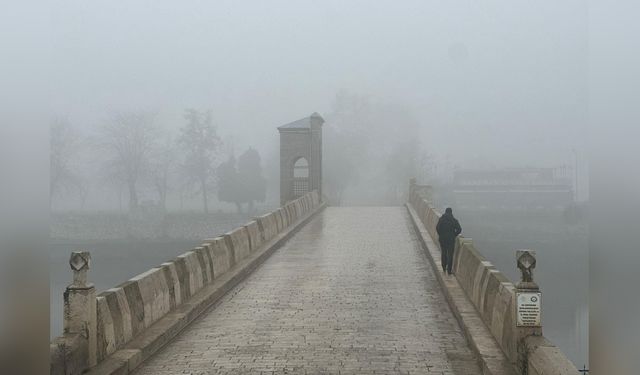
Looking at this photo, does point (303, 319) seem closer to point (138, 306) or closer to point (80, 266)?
point (138, 306)

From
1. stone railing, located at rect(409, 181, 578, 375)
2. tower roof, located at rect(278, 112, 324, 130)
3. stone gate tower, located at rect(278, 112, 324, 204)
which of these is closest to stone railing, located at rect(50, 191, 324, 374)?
stone railing, located at rect(409, 181, 578, 375)

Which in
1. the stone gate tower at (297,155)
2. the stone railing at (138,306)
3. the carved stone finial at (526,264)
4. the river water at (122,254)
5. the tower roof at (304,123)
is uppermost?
the tower roof at (304,123)

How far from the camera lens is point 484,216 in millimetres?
92938

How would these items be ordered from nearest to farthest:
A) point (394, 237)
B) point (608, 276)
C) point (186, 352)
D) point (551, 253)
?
point (608, 276)
point (186, 352)
point (394, 237)
point (551, 253)

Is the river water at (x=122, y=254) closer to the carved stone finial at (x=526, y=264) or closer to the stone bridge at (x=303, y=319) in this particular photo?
the stone bridge at (x=303, y=319)

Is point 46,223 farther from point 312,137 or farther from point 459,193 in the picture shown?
point 459,193

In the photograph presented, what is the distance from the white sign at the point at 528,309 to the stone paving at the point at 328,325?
951 mm

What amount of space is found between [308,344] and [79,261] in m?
3.39

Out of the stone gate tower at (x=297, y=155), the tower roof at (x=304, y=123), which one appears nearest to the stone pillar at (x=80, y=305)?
the stone gate tower at (x=297, y=155)

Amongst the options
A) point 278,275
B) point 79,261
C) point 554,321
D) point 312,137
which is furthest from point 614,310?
point 554,321

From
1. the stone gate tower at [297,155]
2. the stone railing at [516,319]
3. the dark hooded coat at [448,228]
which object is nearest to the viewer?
the stone railing at [516,319]

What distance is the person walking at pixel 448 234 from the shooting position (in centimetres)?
1330

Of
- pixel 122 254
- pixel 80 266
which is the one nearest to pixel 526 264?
pixel 80 266

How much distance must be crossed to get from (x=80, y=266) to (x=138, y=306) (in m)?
2.11
